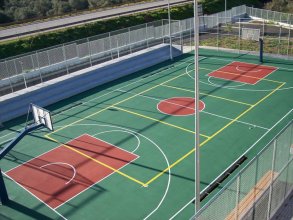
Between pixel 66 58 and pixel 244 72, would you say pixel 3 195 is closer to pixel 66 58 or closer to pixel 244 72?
pixel 66 58

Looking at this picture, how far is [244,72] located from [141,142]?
11.4m

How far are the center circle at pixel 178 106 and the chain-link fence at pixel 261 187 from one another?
847 centimetres

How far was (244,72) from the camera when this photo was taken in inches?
1003

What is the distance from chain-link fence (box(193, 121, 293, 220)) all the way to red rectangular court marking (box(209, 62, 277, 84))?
41.6ft

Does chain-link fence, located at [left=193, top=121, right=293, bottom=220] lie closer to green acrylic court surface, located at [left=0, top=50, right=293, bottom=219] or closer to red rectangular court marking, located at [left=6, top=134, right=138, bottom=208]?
green acrylic court surface, located at [left=0, top=50, right=293, bottom=219]

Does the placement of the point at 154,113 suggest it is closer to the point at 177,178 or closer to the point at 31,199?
the point at 177,178

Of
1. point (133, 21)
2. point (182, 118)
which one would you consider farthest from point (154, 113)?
point (133, 21)

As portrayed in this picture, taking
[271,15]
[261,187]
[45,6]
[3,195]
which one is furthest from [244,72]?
[45,6]

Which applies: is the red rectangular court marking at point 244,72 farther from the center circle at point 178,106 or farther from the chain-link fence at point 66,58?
the chain-link fence at point 66,58

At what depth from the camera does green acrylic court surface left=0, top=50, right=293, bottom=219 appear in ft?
43.9

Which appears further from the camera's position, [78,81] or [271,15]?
[271,15]

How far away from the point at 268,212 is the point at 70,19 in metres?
40.1

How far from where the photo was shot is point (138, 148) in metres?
16.8

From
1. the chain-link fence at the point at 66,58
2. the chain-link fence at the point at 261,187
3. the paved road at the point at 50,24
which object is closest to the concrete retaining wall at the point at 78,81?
the chain-link fence at the point at 66,58
